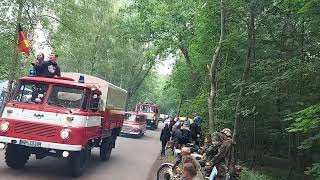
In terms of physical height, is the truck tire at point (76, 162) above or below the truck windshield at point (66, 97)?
below

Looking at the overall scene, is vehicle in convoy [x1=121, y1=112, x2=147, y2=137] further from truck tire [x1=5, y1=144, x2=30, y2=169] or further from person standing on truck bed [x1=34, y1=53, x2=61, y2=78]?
truck tire [x1=5, y1=144, x2=30, y2=169]

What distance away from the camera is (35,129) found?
37.9 feet

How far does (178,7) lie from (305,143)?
19604mm

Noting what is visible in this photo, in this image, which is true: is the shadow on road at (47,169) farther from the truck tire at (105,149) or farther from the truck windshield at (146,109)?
the truck windshield at (146,109)

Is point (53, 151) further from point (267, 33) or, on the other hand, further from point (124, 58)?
point (124, 58)

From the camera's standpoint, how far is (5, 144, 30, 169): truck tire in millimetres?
12523

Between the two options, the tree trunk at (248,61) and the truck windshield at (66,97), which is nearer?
the truck windshield at (66,97)

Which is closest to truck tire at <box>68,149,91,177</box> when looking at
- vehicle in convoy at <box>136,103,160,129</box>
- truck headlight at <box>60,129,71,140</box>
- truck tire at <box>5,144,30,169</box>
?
truck headlight at <box>60,129,71,140</box>

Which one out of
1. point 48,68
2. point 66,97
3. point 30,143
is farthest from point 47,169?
point 48,68

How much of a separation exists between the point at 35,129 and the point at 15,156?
5.71ft

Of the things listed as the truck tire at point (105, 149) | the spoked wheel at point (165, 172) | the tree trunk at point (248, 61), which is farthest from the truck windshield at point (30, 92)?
the tree trunk at point (248, 61)

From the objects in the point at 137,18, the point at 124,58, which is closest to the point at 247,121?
the point at 137,18

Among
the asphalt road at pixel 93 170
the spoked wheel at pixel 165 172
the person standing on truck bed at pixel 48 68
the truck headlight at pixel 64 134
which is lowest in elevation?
the asphalt road at pixel 93 170

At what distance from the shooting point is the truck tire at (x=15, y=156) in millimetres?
12523
